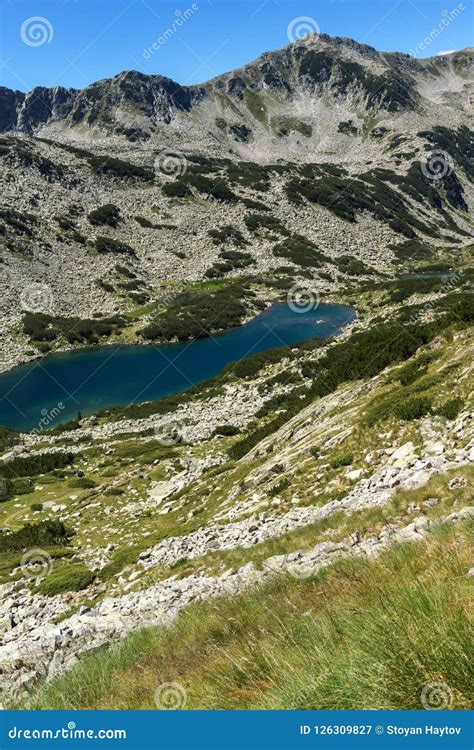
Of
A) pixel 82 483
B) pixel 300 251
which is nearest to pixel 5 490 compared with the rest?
pixel 82 483

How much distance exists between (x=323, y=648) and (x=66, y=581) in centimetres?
1326

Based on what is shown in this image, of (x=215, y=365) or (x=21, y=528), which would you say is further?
(x=215, y=365)

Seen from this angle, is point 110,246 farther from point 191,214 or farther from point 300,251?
point 300,251

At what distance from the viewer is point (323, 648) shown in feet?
11.3

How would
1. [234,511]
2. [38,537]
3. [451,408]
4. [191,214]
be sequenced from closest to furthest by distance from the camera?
[451,408] → [234,511] → [38,537] → [191,214]

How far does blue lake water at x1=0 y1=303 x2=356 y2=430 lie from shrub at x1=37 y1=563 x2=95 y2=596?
3391 centimetres

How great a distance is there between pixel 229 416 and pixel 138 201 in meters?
95.5

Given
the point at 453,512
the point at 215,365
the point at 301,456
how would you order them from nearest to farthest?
the point at 453,512 < the point at 301,456 < the point at 215,365

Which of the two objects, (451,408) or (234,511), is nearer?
(451,408)

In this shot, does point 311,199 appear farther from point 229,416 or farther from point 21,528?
point 21,528

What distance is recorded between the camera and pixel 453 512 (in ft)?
21.8

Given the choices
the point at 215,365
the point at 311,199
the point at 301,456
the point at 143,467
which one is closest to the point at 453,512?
the point at 301,456

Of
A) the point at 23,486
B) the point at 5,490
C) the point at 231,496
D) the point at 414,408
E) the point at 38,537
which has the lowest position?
the point at 414,408

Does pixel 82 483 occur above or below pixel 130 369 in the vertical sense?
below
